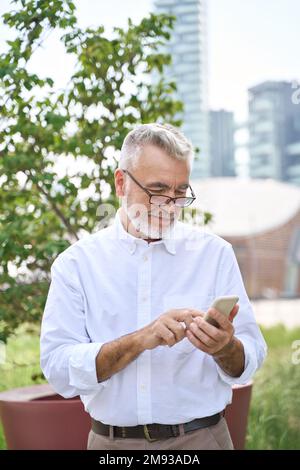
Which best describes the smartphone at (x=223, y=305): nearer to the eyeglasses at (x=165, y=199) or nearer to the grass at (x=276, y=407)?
the eyeglasses at (x=165, y=199)

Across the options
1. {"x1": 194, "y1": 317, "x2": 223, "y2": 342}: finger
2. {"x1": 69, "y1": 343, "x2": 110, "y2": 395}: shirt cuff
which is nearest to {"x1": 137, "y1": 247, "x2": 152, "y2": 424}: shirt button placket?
{"x1": 69, "y1": 343, "x2": 110, "y2": 395}: shirt cuff

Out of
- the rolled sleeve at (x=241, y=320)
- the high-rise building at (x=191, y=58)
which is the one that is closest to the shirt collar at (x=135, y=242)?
the rolled sleeve at (x=241, y=320)

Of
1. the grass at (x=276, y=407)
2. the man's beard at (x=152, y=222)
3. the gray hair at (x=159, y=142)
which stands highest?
the gray hair at (x=159, y=142)

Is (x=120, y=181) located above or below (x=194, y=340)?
above

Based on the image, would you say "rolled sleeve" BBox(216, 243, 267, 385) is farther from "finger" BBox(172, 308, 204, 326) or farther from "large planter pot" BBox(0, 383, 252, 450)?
"large planter pot" BBox(0, 383, 252, 450)

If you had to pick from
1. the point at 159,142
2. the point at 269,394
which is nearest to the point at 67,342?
the point at 159,142

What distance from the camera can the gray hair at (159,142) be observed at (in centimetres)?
146

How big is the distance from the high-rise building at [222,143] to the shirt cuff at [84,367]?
5.05 m

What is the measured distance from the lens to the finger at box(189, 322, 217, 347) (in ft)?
4.16

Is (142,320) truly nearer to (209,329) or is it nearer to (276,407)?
(209,329)

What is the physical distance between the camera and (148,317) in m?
1.46

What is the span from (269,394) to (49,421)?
1951 mm

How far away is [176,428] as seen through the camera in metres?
1.42

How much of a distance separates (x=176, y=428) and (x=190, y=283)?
0.31 meters
